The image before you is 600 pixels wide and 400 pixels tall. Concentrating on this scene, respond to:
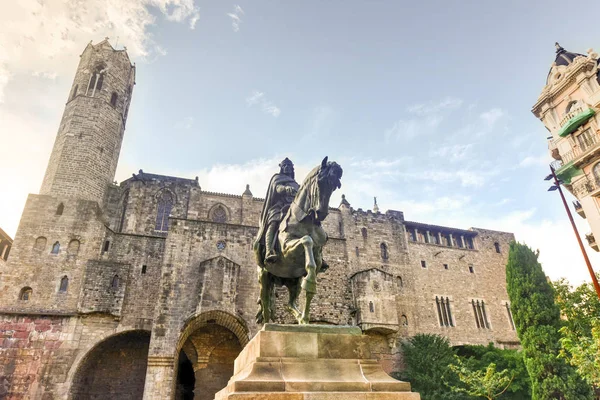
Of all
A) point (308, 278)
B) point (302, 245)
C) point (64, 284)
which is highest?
point (64, 284)

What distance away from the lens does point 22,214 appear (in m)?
22.9

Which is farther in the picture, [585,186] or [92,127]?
[92,127]

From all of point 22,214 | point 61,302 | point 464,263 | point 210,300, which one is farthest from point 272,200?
point 464,263

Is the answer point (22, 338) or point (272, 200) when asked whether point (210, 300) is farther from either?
point (272, 200)

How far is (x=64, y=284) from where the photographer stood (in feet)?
70.7

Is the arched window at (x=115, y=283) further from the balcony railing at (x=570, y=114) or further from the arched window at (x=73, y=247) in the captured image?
the balcony railing at (x=570, y=114)

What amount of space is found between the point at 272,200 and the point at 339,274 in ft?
66.1

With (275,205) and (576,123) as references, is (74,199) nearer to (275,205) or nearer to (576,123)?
(275,205)

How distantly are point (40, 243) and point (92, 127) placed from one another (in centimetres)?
917

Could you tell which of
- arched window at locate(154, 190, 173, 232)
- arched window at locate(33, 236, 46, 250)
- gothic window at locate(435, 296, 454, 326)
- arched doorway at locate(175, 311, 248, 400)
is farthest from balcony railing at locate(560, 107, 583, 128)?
arched window at locate(33, 236, 46, 250)

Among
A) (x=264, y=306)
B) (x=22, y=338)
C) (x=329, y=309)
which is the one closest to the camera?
(x=264, y=306)

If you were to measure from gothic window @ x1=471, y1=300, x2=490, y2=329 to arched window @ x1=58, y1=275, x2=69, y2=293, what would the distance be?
28.5m

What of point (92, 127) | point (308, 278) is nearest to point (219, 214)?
point (92, 127)

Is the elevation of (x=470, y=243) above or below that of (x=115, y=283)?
above
